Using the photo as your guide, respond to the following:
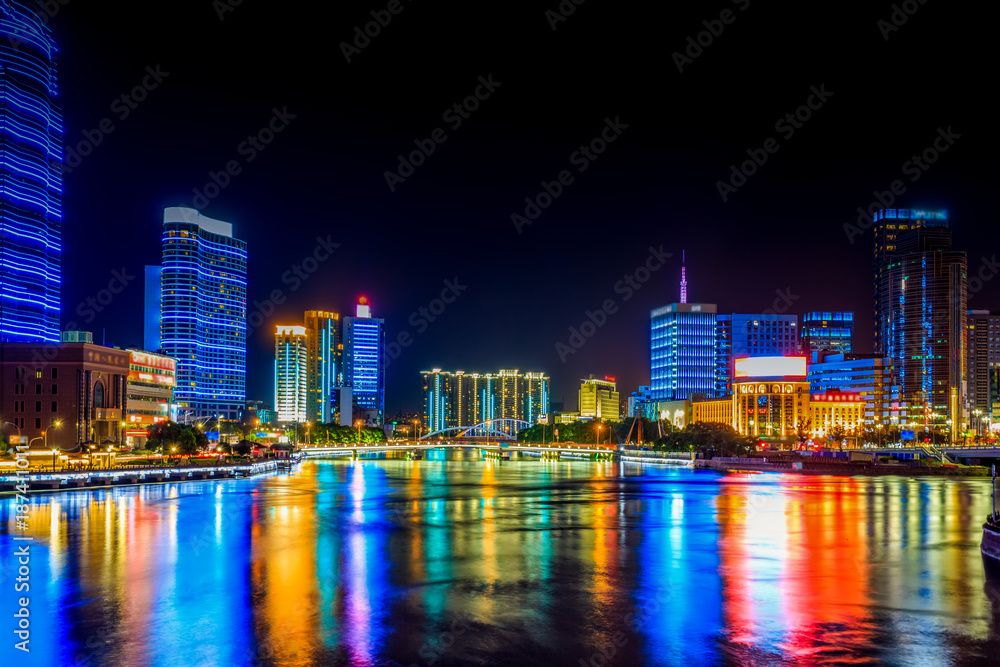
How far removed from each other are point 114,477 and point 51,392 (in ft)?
129

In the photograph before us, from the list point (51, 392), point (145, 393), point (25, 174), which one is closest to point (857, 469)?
point (51, 392)

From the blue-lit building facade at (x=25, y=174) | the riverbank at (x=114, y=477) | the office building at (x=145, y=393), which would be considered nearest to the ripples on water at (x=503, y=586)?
the riverbank at (x=114, y=477)

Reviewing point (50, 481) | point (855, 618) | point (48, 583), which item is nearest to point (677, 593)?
point (855, 618)

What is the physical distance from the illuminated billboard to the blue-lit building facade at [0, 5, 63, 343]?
149727mm

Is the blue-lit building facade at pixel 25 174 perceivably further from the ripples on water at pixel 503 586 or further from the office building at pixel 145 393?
the ripples on water at pixel 503 586

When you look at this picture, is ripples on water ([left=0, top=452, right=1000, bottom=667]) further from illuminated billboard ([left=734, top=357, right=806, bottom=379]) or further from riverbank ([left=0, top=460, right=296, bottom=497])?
illuminated billboard ([left=734, top=357, right=806, bottom=379])

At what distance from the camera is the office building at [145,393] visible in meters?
123

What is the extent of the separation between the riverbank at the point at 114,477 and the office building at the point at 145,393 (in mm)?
37661

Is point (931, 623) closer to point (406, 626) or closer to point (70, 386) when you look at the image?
point (406, 626)

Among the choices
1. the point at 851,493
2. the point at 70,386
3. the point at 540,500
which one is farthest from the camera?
the point at 70,386

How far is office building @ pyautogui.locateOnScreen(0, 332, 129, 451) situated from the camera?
99.3 m

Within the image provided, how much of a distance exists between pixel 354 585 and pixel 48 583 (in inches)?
373

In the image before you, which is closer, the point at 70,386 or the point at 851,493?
the point at 851,493

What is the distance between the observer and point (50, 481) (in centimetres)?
6103
